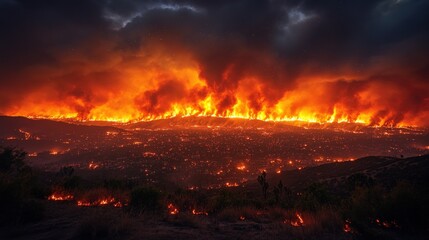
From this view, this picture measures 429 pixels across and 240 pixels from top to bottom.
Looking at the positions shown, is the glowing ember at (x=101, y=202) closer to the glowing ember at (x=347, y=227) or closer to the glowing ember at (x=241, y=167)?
the glowing ember at (x=347, y=227)

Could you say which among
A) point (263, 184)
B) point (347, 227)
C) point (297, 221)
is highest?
point (347, 227)

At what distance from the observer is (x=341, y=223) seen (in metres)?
9.39

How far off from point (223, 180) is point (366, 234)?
136096 mm

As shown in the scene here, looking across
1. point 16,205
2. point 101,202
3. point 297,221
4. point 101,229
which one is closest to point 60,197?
point 101,202

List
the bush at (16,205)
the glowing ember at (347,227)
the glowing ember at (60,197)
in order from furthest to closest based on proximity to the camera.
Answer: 1. the glowing ember at (60,197)
2. the glowing ember at (347,227)
3. the bush at (16,205)

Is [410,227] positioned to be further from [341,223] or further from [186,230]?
[186,230]

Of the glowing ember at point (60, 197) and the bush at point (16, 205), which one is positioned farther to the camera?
the glowing ember at point (60, 197)

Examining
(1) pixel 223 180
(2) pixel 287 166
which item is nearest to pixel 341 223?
(1) pixel 223 180

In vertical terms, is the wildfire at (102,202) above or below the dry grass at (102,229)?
below

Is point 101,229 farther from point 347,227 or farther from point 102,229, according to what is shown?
point 347,227

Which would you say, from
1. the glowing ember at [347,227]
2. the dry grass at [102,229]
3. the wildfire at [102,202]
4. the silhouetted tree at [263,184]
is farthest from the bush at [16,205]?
the silhouetted tree at [263,184]

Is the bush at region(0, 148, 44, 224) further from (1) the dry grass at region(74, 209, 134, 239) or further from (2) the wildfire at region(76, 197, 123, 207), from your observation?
(1) the dry grass at region(74, 209, 134, 239)

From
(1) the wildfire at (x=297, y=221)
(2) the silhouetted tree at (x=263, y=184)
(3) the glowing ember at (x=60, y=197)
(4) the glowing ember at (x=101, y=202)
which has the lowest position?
(2) the silhouetted tree at (x=263, y=184)

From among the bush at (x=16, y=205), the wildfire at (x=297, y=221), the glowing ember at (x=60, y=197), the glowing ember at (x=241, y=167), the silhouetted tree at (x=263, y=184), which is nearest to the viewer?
the bush at (x=16, y=205)
